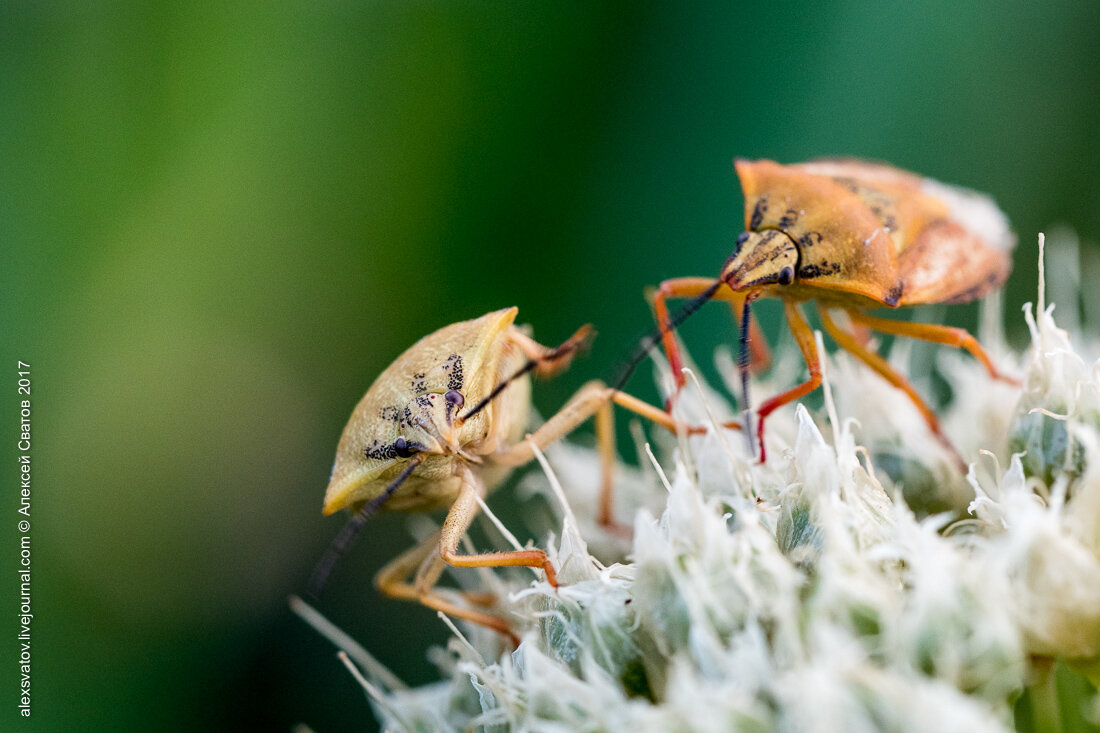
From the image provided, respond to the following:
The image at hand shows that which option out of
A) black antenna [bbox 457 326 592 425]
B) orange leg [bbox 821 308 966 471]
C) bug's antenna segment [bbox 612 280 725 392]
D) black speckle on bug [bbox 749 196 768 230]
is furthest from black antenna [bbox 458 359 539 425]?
orange leg [bbox 821 308 966 471]

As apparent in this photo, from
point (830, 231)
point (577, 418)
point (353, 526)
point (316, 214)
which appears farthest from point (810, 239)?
point (316, 214)

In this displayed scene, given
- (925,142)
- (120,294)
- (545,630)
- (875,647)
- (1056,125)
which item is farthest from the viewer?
(925,142)

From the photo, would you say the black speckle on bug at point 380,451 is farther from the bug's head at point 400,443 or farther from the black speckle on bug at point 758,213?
the black speckle on bug at point 758,213

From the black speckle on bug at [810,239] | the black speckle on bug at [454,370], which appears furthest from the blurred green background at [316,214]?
the black speckle on bug at [810,239]

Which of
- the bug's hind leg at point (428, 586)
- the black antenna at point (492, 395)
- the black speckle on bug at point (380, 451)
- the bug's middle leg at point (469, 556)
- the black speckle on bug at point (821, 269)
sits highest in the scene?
the black speckle on bug at point (821, 269)

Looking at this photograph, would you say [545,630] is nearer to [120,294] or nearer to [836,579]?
[836,579]

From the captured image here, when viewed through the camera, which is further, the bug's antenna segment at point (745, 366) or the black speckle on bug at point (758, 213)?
the black speckle on bug at point (758, 213)

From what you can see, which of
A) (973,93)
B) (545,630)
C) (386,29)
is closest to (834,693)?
(545,630)
